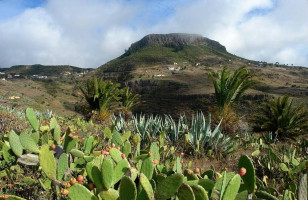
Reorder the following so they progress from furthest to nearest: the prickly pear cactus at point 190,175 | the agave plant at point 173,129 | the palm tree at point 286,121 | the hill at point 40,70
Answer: the hill at point 40,70 → the palm tree at point 286,121 → the agave plant at point 173,129 → the prickly pear cactus at point 190,175

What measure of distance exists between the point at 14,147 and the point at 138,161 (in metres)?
0.86

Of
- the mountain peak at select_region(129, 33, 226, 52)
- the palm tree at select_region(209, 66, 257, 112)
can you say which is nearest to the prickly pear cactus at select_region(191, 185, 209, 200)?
the palm tree at select_region(209, 66, 257, 112)

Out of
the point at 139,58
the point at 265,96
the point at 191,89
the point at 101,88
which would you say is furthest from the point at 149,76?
the point at 101,88

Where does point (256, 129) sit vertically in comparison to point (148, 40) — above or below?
below

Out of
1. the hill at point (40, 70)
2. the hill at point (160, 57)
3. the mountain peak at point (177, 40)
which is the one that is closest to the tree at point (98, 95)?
the hill at point (160, 57)

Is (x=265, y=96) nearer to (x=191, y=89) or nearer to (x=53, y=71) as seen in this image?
(x=191, y=89)

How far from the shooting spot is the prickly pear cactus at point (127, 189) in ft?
3.20

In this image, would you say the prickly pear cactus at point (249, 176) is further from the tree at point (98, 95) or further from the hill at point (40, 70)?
the hill at point (40, 70)

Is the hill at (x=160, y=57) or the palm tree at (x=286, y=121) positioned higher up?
the hill at (x=160, y=57)

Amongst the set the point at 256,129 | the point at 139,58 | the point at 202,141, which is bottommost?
the point at 256,129

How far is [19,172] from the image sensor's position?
2.03m

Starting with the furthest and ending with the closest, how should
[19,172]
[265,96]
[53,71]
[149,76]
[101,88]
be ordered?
1. [53,71]
2. [149,76]
3. [265,96]
4. [101,88]
5. [19,172]

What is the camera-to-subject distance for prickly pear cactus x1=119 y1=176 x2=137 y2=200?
3.20 feet

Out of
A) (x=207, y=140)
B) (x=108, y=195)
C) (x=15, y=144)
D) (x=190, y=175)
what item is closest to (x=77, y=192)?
(x=108, y=195)
